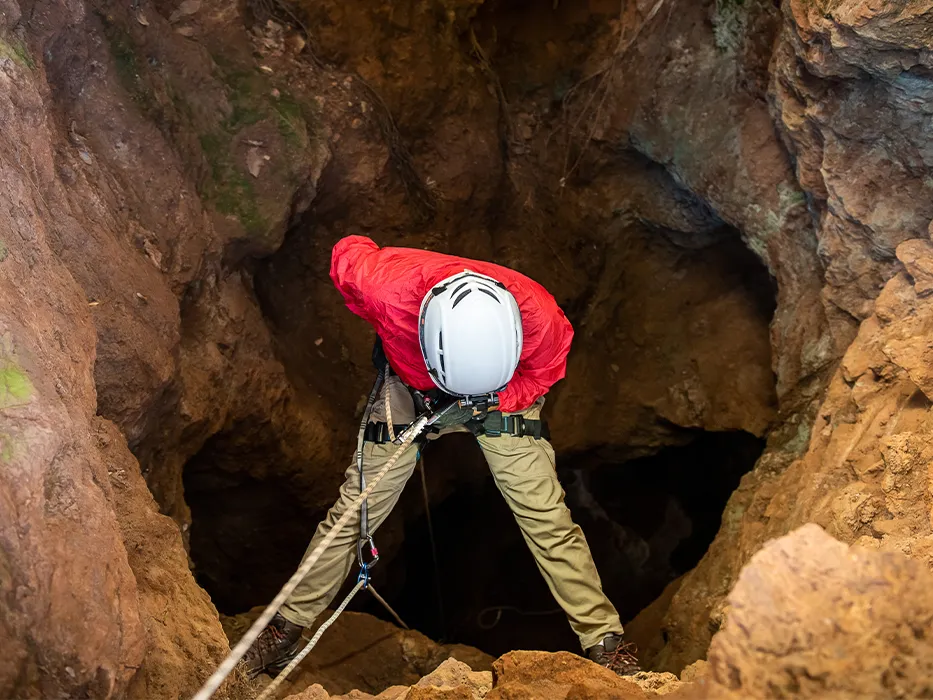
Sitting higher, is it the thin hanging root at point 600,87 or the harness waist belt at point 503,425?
the thin hanging root at point 600,87

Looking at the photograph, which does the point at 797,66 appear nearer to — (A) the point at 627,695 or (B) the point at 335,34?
(B) the point at 335,34

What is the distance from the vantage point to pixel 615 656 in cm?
322

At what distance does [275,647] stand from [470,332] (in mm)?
1729

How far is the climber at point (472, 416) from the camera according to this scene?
3.06 m

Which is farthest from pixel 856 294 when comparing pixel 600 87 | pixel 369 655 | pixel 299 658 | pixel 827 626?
pixel 369 655

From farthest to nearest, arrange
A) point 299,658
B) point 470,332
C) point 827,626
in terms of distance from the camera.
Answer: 1. point 470,332
2. point 299,658
3. point 827,626

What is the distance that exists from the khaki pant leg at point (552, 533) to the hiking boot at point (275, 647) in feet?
3.82

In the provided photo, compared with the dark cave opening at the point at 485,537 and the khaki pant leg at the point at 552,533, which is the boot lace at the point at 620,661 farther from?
the dark cave opening at the point at 485,537

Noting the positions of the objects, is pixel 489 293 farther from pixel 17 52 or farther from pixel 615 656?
pixel 17 52

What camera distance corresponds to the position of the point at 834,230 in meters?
3.54

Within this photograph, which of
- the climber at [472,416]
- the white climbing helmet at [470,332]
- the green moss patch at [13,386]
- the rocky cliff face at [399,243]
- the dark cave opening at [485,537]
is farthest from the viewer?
the dark cave opening at [485,537]

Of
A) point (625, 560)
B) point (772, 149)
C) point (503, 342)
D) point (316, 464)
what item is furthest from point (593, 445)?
point (503, 342)

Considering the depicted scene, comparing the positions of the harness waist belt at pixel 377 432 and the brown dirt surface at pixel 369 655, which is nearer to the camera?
the harness waist belt at pixel 377 432

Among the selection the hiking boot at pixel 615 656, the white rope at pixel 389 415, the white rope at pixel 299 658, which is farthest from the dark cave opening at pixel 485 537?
the hiking boot at pixel 615 656
